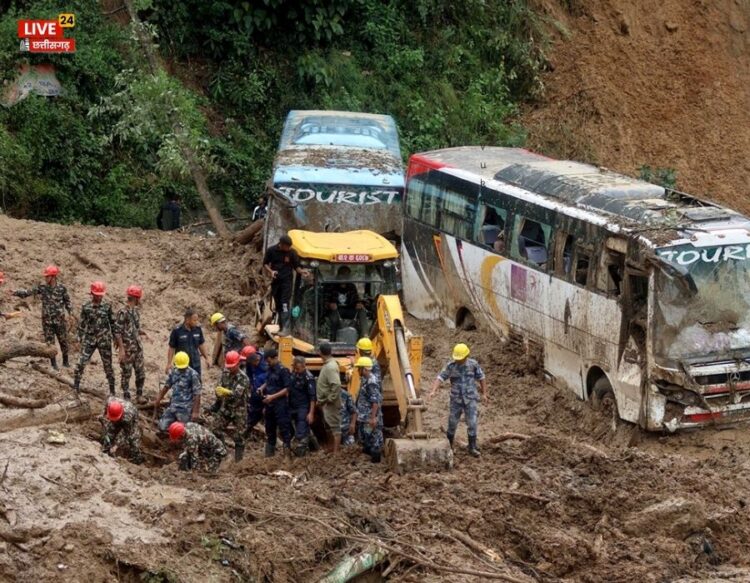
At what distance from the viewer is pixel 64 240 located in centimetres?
2441

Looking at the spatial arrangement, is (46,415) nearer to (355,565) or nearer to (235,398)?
(235,398)

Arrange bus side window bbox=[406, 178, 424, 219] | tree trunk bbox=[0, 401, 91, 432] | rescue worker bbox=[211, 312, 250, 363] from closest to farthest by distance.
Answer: tree trunk bbox=[0, 401, 91, 432], rescue worker bbox=[211, 312, 250, 363], bus side window bbox=[406, 178, 424, 219]

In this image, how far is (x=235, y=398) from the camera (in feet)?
54.4

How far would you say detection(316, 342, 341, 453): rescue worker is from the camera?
53.6 ft

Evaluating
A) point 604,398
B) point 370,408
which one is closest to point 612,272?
point 604,398

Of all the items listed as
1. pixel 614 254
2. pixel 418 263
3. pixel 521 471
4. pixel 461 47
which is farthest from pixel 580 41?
pixel 521 471

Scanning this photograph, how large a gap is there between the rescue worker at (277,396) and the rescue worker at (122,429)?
1.57 meters

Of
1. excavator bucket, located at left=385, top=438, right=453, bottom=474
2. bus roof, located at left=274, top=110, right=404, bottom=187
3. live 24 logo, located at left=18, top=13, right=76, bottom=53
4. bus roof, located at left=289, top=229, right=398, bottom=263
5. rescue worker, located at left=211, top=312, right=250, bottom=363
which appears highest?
live 24 logo, located at left=18, top=13, right=76, bottom=53

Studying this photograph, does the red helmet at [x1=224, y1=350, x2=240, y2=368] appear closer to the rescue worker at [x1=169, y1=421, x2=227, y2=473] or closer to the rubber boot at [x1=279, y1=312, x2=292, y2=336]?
the rescue worker at [x1=169, y1=421, x2=227, y2=473]

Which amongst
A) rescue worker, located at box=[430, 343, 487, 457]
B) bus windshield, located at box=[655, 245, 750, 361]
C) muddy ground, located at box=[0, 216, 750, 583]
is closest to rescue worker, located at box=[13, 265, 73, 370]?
muddy ground, located at box=[0, 216, 750, 583]

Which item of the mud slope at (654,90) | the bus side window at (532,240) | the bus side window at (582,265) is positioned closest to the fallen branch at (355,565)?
the bus side window at (582,265)

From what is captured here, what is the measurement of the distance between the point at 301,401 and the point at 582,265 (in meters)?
4.42

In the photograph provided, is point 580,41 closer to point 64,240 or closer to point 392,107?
point 392,107

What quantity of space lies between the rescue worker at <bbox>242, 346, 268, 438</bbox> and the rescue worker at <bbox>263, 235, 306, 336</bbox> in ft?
1.70
